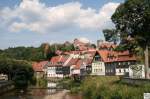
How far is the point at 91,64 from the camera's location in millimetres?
127438

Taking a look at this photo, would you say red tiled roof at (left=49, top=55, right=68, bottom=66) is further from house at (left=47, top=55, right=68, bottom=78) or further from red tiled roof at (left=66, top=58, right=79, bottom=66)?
red tiled roof at (left=66, top=58, right=79, bottom=66)

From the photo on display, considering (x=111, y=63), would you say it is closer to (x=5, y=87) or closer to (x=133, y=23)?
(x=5, y=87)

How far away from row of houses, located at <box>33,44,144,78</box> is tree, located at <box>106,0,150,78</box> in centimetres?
2411

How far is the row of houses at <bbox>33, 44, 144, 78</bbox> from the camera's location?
11169 cm

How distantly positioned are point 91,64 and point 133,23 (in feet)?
222

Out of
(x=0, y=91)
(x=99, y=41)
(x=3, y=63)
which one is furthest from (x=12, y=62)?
(x=99, y=41)

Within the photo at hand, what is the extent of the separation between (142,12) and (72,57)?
325 ft

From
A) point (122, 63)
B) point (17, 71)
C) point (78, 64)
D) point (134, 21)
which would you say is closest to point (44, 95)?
point (134, 21)

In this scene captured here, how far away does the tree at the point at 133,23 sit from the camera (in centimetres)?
5850

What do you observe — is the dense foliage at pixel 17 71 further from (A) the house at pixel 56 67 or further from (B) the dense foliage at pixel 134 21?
(B) the dense foliage at pixel 134 21

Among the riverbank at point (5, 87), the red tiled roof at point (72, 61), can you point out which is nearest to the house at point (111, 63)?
the red tiled roof at point (72, 61)

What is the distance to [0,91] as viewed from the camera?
85.3m

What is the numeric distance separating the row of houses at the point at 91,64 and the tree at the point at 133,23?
79.1 ft

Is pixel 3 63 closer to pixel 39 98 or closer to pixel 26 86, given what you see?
pixel 26 86
